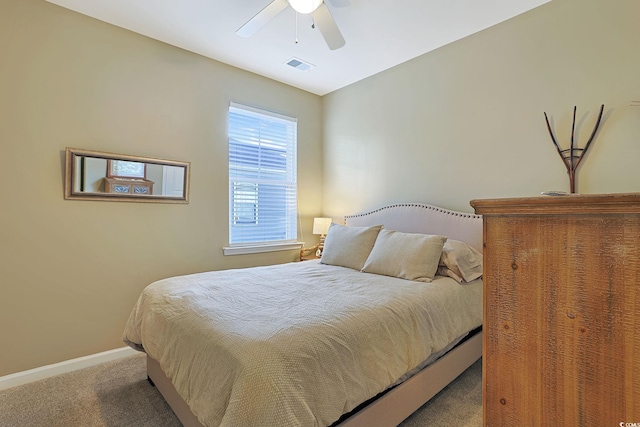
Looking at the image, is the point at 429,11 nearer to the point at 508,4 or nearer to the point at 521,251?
the point at 508,4

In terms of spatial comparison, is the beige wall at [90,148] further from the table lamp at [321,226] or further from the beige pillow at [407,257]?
the beige pillow at [407,257]

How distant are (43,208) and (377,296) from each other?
254 cm

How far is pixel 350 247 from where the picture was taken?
275 centimetres

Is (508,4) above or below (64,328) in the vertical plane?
above

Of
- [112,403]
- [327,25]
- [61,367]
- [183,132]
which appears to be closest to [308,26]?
[327,25]

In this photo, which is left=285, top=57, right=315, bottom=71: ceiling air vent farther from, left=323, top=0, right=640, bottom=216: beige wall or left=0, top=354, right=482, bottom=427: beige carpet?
left=0, top=354, right=482, bottom=427: beige carpet

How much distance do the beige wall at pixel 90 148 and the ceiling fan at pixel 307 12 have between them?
1.18m

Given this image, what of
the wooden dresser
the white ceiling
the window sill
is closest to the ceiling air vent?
the white ceiling

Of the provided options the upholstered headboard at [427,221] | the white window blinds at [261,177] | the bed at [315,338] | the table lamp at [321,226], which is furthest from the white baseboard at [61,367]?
the upholstered headboard at [427,221]

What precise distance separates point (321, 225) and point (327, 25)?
7.47ft

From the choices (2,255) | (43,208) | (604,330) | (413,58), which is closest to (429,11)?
(413,58)

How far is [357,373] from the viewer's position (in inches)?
50.8

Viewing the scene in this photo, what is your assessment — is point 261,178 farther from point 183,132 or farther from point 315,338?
point 315,338

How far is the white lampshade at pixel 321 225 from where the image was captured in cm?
379
